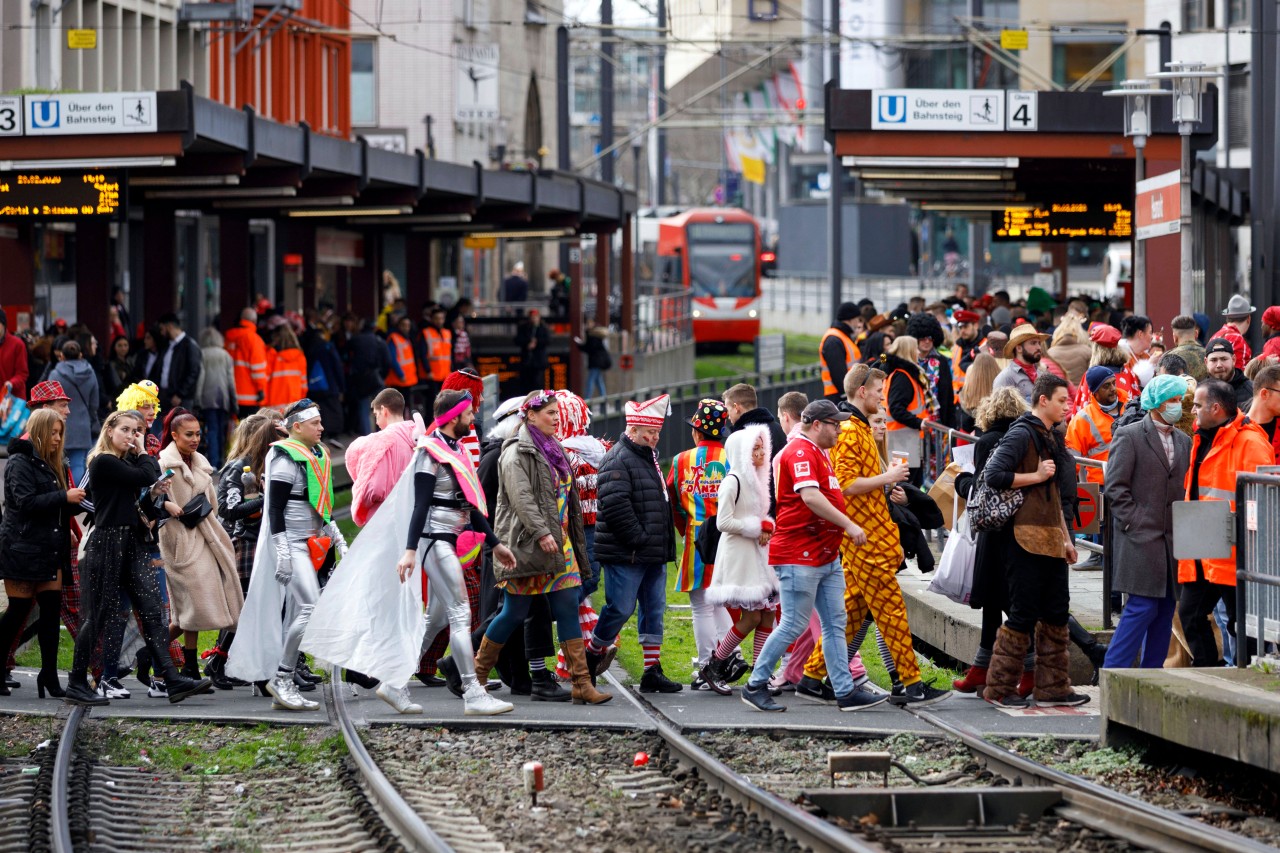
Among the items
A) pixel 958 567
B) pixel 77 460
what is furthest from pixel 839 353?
pixel 77 460

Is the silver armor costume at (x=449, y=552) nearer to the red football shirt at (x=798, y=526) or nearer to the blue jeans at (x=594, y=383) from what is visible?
the red football shirt at (x=798, y=526)

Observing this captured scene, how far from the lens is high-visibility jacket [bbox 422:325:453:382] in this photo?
27.9m

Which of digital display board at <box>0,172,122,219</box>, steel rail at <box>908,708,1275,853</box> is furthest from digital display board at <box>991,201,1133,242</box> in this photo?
steel rail at <box>908,708,1275,853</box>

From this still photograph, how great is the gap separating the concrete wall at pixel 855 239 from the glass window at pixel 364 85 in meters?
22.6

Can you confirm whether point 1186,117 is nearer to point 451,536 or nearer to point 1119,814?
point 451,536

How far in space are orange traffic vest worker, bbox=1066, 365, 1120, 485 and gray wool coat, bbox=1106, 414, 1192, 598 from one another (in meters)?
3.15

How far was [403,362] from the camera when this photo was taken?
26.8m

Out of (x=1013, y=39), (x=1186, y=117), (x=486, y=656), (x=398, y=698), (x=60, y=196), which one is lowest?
(x=398, y=698)

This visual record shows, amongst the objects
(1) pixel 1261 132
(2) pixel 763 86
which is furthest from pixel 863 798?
(2) pixel 763 86

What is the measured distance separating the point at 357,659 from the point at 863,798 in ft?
11.5

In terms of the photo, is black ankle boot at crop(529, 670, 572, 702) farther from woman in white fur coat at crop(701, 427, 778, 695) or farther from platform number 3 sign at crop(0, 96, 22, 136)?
platform number 3 sign at crop(0, 96, 22, 136)

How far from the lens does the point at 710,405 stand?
12.1 meters

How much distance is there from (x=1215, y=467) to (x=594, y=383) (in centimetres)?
2448

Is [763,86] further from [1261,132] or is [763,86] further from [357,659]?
[357,659]
